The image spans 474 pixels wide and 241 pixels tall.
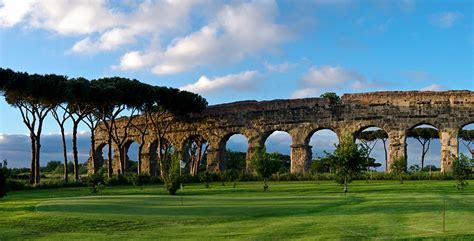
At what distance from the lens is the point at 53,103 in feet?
124

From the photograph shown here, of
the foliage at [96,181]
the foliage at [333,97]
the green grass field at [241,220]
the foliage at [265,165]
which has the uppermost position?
the foliage at [333,97]

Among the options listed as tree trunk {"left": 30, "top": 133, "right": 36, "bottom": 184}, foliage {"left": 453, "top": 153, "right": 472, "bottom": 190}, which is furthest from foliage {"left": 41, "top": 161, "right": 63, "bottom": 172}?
foliage {"left": 453, "top": 153, "right": 472, "bottom": 190}

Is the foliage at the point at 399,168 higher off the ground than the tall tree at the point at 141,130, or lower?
lower

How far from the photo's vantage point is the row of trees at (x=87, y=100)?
1428 inches

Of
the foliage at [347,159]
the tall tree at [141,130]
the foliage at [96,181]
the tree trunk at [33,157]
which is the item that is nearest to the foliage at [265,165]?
the foliage at [347,159]

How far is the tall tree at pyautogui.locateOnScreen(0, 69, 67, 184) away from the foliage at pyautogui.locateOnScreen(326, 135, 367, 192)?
20.3 m

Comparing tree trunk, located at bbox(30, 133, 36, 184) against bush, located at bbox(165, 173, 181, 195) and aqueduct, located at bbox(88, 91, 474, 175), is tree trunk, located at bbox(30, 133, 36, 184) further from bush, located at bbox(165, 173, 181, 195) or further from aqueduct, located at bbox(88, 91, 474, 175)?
bush, located at bbox(165, 173, 181, 195)

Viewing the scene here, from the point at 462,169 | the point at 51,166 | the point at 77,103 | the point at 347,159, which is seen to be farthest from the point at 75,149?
the point at 51,166

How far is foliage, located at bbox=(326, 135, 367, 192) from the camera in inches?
927

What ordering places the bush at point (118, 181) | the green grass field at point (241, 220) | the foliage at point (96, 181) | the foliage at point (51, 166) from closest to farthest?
the green grass field at point (241, 220) → the foliage at point (96, 181) → the bush at point (118, 181) → the foliage at point (51, 166)

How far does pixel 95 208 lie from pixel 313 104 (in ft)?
86.2

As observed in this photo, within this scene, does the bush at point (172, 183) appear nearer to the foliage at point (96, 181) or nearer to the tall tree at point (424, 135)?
the foliage at point (96, 181)

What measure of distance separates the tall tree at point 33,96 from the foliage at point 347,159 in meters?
20.3

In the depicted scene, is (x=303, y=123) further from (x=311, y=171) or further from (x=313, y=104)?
(x=311, y=171)
